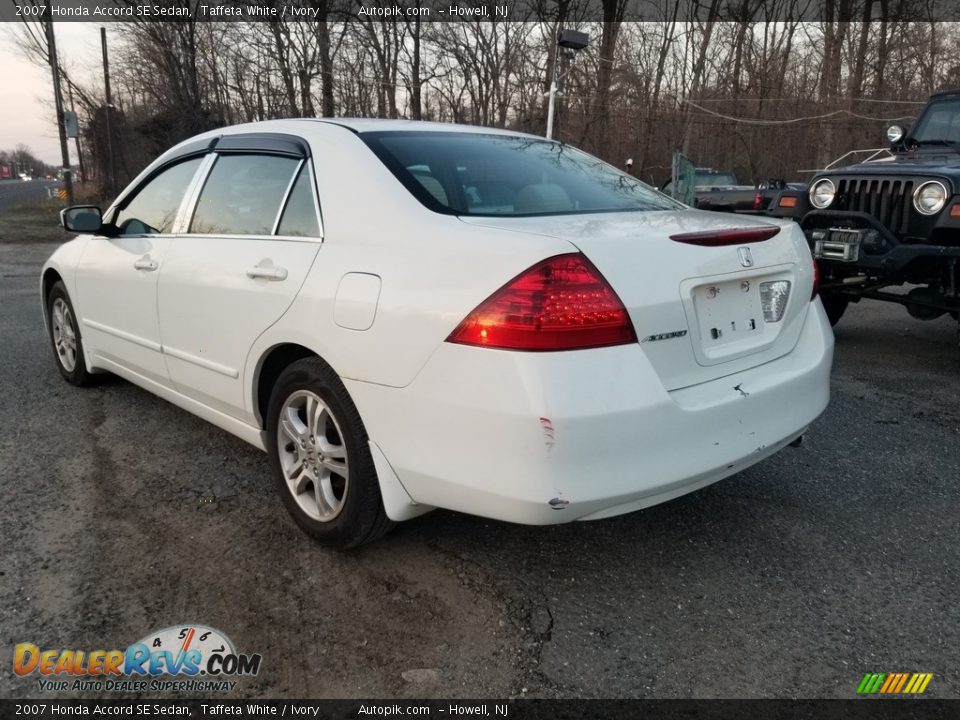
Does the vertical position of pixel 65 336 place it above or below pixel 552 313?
below

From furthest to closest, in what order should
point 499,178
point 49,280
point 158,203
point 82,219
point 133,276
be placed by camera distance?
point 49,280 < point 82,219 < point 158,203 < point 133,276 < point 499,178

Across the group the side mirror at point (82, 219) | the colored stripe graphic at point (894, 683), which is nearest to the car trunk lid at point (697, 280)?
the colored stripe graphic at point (894, 683)

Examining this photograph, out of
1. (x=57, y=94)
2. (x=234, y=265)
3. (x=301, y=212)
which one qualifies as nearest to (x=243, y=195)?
(x=234, y=265)

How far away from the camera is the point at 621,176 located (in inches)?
134

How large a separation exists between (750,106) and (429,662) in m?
27.8

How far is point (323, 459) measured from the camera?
262 centimetres

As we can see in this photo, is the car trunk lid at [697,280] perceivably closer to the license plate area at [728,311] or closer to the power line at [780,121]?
the license plate area at [728,311]

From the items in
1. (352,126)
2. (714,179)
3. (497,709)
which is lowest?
(497,709)

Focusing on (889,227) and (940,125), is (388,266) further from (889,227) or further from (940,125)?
(940,125)

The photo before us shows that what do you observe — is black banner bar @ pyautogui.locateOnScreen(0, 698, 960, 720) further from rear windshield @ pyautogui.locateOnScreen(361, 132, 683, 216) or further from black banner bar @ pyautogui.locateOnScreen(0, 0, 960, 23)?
black banner bar @ pyautogui.locateOnScreen(0, 0, 960, 23)

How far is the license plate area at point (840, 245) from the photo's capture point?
213 inches

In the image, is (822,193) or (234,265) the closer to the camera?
(234,265)

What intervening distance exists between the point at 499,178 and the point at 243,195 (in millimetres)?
1148

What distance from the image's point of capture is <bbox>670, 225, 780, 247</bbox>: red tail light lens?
7.72 feet
